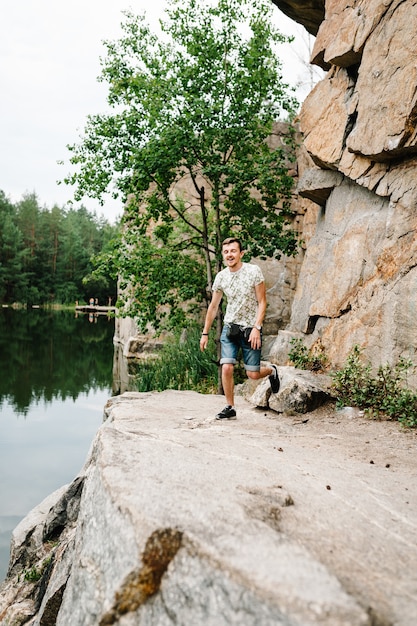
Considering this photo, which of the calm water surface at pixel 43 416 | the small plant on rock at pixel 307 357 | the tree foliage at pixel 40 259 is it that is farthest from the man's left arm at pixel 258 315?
the tree foliage at pixel 40 259

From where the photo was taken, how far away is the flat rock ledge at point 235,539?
6.30ft

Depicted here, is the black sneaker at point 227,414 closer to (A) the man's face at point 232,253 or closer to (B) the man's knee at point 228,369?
(B) the man's knee at point 228,369

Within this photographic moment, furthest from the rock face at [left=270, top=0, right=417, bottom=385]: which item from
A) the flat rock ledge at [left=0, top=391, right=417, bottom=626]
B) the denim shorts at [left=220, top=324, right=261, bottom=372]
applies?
the flat rock ledge at [left=0, top=391, right=417, bottom=626]

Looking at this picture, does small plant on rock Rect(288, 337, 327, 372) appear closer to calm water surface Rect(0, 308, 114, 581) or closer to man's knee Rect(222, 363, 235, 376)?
man's knee Rect(222, 363, 235, 376)

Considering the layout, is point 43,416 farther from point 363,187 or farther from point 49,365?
point 363,187

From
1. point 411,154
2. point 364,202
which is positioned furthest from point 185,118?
point 411,154

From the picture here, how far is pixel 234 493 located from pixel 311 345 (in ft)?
17.8

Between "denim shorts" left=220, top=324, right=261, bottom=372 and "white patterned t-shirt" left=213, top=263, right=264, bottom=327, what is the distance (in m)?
0.17

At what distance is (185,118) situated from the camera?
912 centimetres

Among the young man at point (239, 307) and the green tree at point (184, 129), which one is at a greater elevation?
the green tree at point (184, 129)

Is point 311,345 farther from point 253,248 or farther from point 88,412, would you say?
point 88,412

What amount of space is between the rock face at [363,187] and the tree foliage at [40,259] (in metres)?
50.8

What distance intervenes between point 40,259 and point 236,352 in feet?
199

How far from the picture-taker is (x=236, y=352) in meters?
5.63
